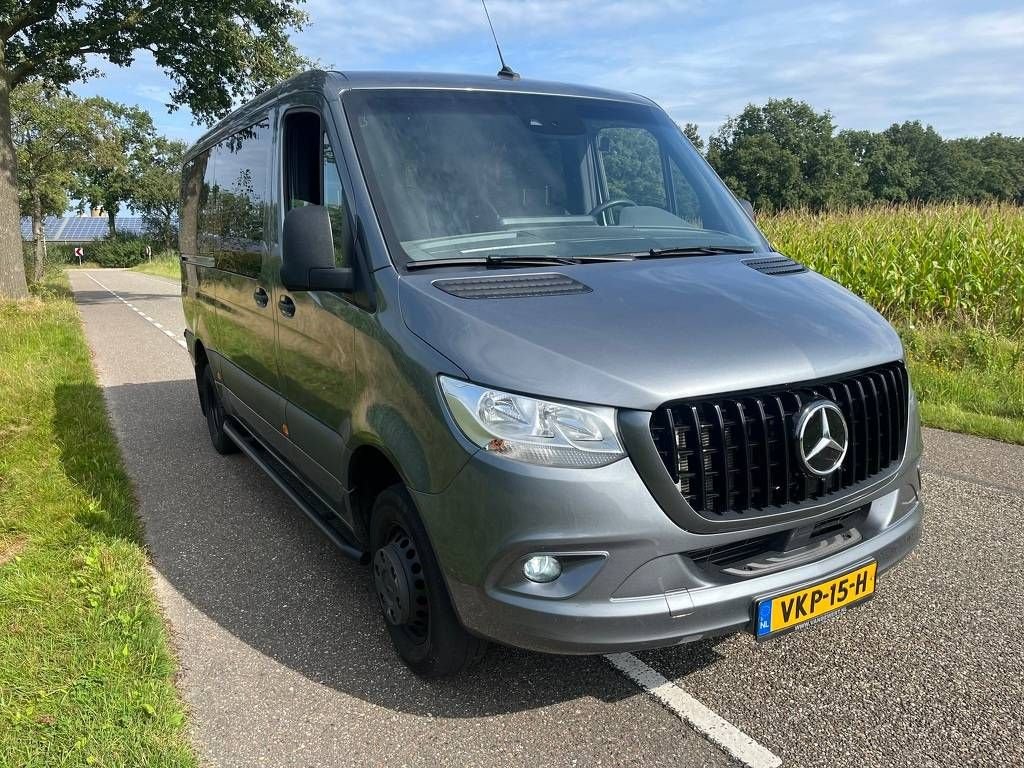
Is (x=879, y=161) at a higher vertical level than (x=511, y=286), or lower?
higher

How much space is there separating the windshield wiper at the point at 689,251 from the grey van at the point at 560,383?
0.04 ft

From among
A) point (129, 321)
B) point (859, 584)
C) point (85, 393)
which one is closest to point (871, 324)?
point (859, 584)

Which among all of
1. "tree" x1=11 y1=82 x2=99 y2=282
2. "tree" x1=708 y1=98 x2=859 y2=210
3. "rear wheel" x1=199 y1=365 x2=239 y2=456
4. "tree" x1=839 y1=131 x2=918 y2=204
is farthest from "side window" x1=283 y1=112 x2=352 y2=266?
"tree" x1=839 y1=131 x2=918 y2=204

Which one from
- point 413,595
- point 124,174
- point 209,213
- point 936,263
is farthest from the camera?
point 124,174

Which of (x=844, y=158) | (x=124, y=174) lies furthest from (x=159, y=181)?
(x=844, y=158)

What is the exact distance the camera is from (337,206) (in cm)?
329

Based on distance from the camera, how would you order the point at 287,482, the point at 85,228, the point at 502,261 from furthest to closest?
1. the point at 85,228
2. the point at 287,482
3. the point at 502,261

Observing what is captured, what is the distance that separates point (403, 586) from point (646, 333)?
1.30 meters

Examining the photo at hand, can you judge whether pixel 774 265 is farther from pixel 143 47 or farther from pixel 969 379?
pixel 143 47

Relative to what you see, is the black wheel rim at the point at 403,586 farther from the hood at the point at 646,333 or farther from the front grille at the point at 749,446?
the front grille at the point at 749,446

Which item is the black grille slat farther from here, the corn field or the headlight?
the corn field

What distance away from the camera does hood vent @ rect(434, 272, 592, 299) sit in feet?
9.11

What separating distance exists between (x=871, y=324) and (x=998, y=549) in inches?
76.3

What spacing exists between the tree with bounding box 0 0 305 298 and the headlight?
680 inches
